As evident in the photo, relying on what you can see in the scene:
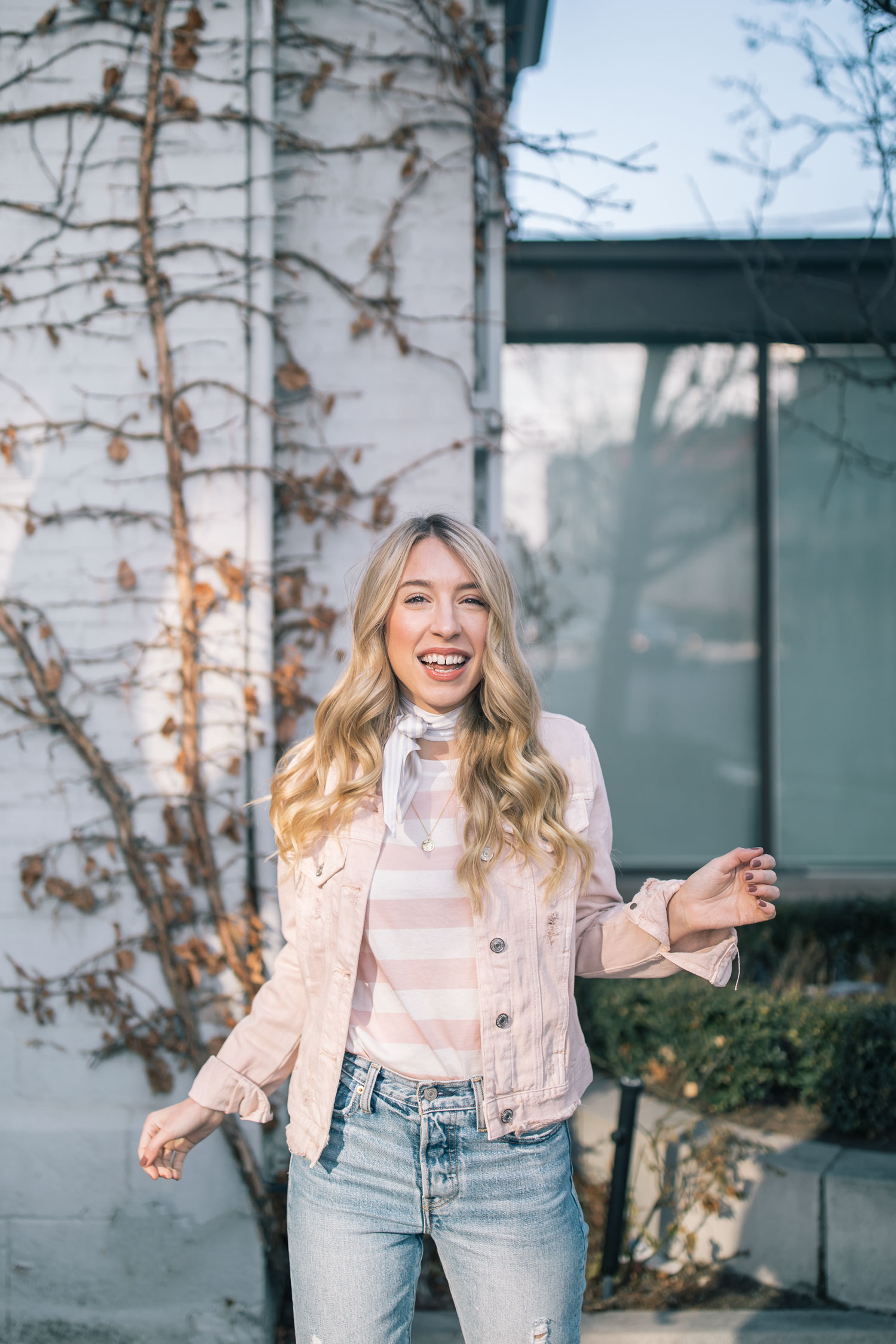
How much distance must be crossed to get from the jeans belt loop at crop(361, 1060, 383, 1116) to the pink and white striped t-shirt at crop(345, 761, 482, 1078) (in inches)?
→ 0.5

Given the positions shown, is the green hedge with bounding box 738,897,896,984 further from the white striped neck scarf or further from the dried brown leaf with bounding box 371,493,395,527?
the white striped neck scarf

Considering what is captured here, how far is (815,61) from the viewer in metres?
3.12

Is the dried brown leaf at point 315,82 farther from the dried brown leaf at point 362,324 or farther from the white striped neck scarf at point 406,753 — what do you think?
the white striped neck scarf at point 406,753

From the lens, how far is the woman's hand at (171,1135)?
1629mm

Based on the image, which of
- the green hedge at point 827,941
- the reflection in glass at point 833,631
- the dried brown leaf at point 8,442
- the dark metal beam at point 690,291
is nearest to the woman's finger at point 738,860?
the dried brown leaf at point 8,442

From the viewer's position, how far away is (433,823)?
1659 millimetres

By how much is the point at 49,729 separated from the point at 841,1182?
2576 millimetres

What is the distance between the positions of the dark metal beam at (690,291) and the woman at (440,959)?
10.2ft

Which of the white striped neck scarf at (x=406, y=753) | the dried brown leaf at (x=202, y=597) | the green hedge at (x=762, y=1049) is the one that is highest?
the dried brown leaf at (x=202, y=597)

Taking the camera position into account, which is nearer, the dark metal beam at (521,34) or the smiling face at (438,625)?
the smiling face at (438,625)

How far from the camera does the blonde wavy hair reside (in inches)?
64.0

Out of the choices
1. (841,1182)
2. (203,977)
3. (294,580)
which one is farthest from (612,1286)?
(294,580)

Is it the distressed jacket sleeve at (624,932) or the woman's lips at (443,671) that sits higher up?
the woman's lips at (443,671)

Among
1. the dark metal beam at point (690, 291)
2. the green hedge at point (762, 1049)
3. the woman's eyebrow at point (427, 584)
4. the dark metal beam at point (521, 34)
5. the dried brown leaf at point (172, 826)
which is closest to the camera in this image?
the woman's eyebrow at point (427, 584)
